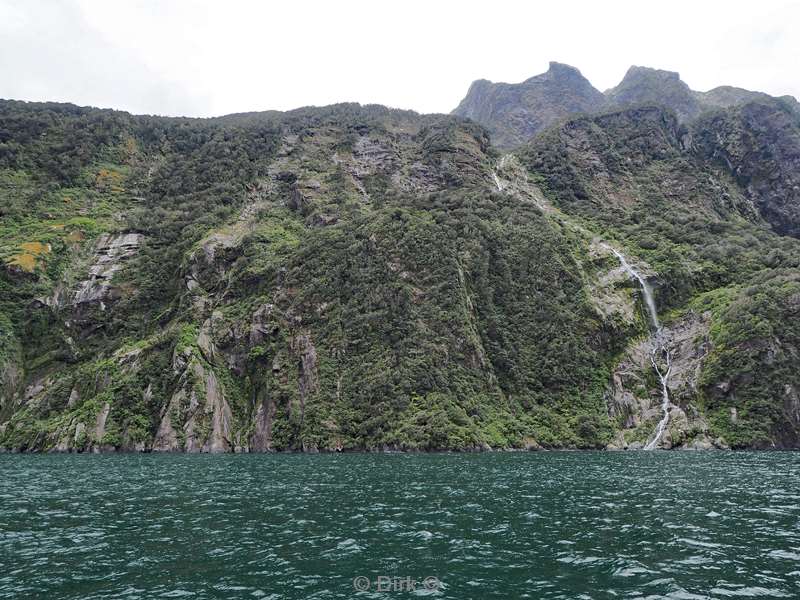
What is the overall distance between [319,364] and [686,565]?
7313cm

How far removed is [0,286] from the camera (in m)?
97.2

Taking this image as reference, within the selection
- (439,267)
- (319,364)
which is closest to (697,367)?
(439,267)

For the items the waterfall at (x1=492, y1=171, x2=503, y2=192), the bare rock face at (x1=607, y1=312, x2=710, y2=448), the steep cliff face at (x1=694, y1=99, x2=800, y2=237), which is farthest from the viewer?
the steep cliff face at (x1=694, y1=99, x2=800, y2=237)

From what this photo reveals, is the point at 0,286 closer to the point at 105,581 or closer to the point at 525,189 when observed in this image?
the point at 105,581

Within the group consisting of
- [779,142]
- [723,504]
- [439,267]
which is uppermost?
[779,142]

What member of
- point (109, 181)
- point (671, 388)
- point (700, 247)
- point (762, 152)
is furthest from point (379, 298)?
point (762, 152)

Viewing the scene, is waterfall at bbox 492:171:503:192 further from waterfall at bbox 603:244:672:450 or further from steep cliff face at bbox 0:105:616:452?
waterfall at bbox 603:244:672:450

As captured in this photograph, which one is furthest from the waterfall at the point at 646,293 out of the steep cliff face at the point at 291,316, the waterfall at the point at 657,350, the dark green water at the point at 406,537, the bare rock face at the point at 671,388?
the dark green water at the point at 406,537

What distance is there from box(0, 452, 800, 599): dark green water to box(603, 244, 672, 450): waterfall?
133 ft

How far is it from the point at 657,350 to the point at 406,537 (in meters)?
83.1

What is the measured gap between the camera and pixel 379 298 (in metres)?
92.9

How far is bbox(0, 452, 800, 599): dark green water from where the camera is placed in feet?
47.1

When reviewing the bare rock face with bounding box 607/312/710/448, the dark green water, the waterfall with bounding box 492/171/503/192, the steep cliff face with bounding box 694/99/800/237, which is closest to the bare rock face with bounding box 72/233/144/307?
the dark green water

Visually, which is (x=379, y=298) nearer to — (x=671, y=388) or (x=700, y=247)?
(x=671, y=388)
